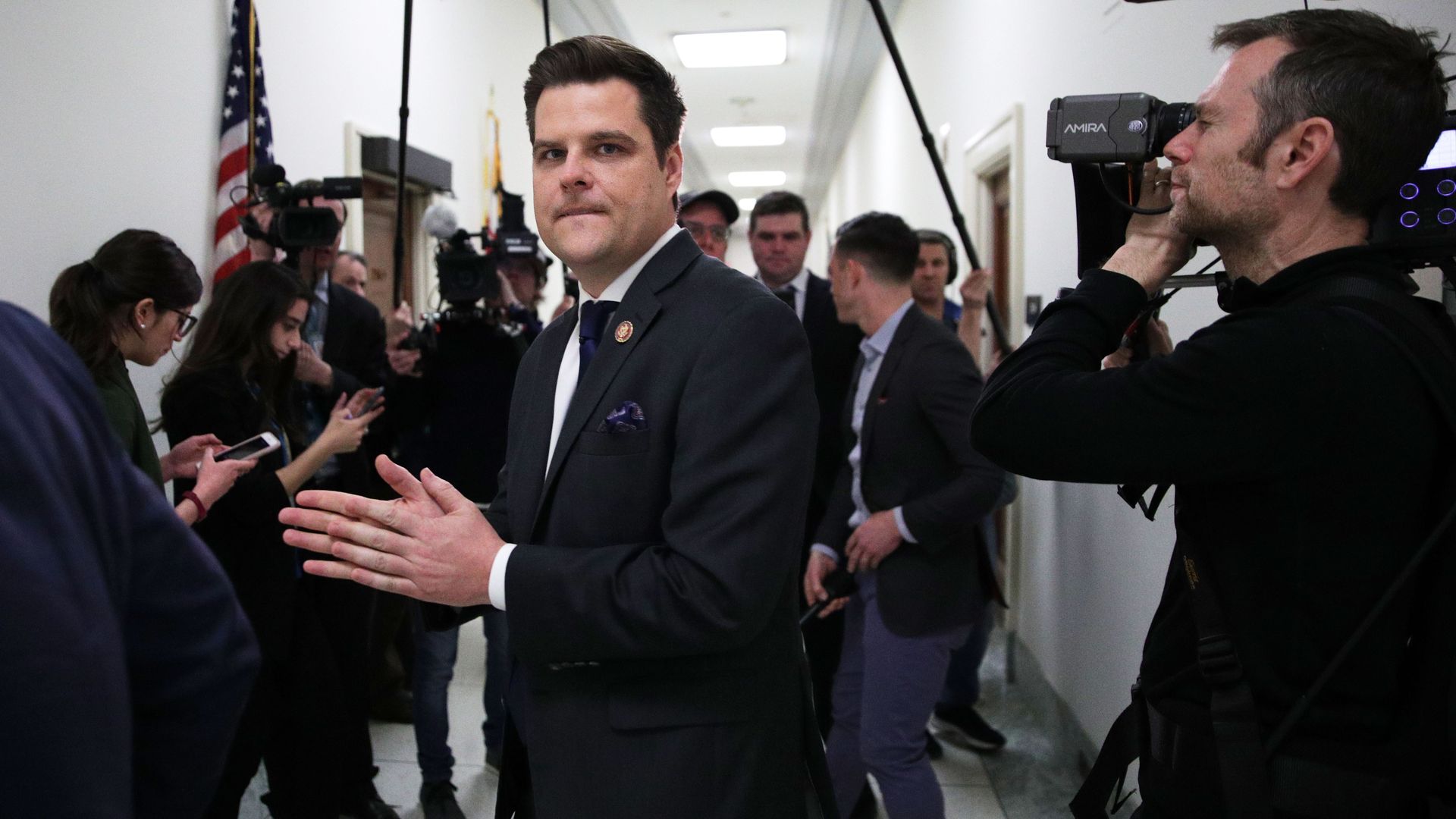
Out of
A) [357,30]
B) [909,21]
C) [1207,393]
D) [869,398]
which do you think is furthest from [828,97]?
[1207,393]

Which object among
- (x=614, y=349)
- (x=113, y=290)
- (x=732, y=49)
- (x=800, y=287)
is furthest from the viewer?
(x=732, y=49)

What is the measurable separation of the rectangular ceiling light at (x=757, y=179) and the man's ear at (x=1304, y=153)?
15.0 m

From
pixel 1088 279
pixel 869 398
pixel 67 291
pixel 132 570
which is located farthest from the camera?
pixel 869 398

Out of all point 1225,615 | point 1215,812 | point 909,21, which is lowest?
point 1215,812

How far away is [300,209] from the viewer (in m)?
2.73

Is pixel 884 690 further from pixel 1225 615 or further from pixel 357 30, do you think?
pixel 357 30

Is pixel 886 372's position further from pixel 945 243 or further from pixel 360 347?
pixel 360 347

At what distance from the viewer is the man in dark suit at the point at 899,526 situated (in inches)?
85.8

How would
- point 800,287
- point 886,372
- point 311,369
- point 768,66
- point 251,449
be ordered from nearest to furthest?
point 251,449 → point 886,372 → point 311,369 → point 800,287 → point 768,66

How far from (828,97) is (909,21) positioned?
3303 mm

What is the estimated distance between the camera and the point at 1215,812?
1058mm

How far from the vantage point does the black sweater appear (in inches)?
37.8

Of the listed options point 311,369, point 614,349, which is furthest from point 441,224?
point 614,349

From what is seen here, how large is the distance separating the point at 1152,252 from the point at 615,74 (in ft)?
2.07
